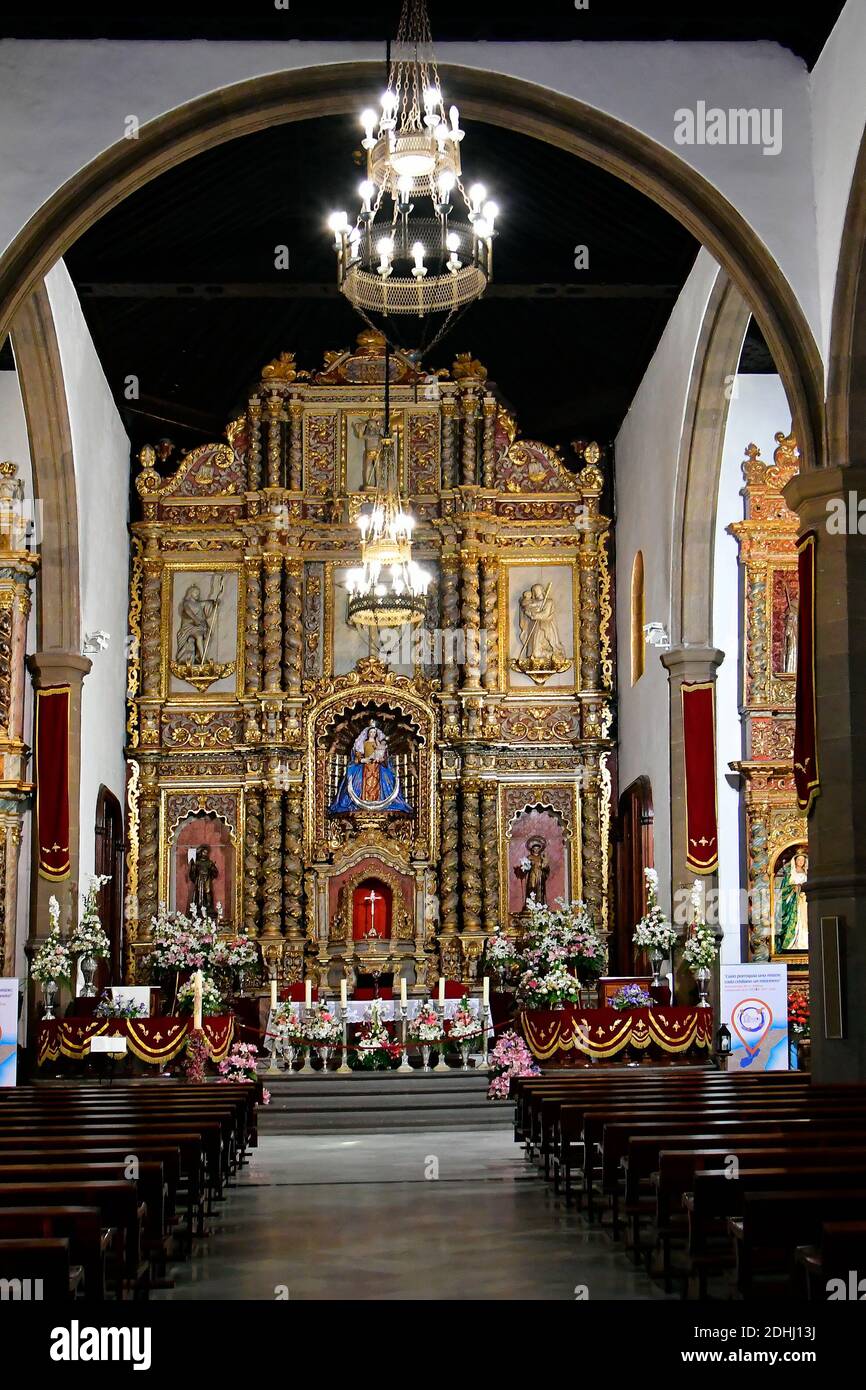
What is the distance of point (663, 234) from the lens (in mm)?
19438

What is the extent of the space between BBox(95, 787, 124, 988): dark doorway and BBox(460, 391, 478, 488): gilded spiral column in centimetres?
720

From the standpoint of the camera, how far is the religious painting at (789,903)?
65.8 ft

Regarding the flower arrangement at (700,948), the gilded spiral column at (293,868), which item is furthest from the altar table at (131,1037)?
the gilded spiral column at (293,868)

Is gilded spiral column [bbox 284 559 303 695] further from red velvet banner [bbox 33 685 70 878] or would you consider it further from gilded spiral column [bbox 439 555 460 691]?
red velvet banner [bbox 33 685 70 878]

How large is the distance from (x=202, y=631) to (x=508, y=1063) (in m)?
10.9

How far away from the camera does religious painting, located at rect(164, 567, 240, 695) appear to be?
25141 millimetres

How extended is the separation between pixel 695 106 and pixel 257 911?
44.3 ft

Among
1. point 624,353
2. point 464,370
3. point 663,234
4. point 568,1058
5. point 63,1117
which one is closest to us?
point 63,1117

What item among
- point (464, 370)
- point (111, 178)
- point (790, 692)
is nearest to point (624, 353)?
point (464, 370)

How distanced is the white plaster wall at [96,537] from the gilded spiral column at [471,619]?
516 centimetres

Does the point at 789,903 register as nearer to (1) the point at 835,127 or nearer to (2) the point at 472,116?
(1) the point at 835,127

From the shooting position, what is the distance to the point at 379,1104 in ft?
57.2

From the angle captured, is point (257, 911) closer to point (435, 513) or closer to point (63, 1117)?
point (435, 513)

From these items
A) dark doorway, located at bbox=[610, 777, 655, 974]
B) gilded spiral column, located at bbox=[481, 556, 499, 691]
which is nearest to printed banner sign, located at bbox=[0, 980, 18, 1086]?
dark doorway, located at bbox=[610, 777, 655, 974]
